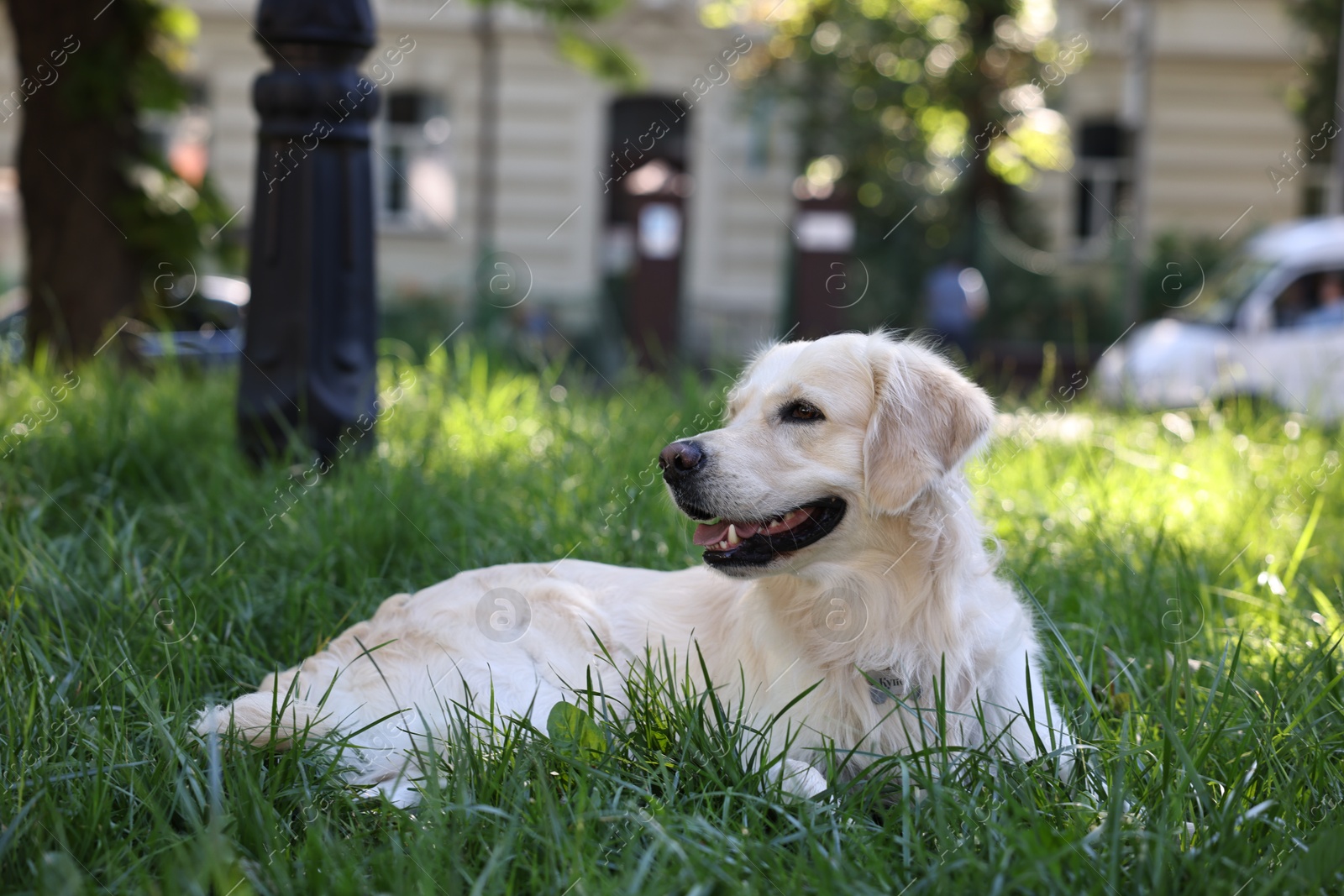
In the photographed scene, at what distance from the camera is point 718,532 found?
9.30ft

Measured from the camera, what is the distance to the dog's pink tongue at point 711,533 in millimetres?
2809

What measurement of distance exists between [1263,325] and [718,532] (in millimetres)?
10406

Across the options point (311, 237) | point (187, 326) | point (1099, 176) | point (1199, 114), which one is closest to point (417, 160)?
point (1099, 176)

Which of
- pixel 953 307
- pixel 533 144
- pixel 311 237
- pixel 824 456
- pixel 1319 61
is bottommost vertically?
pixel 953 307

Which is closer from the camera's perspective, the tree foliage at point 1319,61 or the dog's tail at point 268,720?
the dog's tail at point 268,720

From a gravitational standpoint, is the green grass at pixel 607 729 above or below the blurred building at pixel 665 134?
below

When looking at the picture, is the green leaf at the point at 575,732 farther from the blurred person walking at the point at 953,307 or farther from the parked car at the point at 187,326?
the blurred person walking at the point at 953,307

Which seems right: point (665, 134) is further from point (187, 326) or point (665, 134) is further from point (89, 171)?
point (89, 171)

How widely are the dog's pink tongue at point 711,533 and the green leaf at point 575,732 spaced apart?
1.62 feet

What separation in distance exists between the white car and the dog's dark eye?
808 cm

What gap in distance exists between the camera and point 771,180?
64.5 feet

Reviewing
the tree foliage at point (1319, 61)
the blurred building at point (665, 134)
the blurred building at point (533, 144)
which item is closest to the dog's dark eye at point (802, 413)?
the blurred building at point (533, 144)

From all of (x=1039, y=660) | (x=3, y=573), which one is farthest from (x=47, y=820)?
(x=1039, y=660)

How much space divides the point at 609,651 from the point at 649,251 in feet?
34.9
